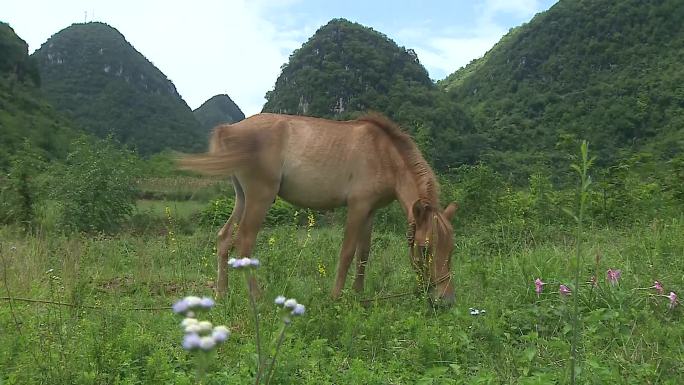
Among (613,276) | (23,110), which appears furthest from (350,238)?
(23,110)

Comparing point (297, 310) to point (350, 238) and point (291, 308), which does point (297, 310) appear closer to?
point (291, 308)

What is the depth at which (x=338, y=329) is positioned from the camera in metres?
3.71

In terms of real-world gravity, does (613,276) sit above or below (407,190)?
below

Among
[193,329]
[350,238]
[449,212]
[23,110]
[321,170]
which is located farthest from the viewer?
[23,110]

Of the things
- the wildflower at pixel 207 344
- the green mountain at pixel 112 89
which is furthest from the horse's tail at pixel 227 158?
the green mountain at pixel 112 89

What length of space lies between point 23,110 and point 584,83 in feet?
215

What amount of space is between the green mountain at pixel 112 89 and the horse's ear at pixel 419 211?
6881 cm

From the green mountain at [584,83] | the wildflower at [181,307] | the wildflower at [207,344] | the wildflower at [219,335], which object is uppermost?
the green mountain at [584,83]

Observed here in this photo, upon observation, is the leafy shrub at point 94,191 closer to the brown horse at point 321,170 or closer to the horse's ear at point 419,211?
the brown horse at point 321,170

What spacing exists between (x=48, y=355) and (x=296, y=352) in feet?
4.35

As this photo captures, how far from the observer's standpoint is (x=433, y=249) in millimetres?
4535

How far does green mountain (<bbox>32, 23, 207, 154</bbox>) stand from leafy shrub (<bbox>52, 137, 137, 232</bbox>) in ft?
202

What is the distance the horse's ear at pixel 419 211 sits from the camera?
463cm

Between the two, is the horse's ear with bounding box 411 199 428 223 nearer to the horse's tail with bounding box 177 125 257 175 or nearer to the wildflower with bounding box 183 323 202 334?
the horse's tail with bounding box 177 125 257 175
